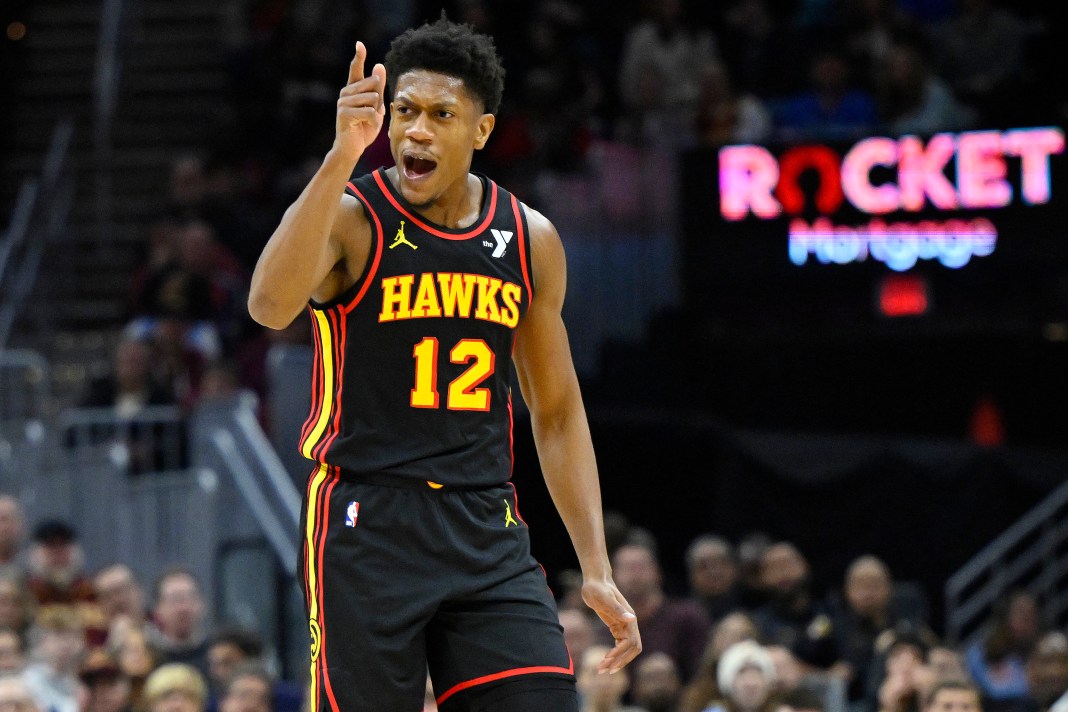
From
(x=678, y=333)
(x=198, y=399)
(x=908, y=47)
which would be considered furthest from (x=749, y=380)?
(x=198, y=399)

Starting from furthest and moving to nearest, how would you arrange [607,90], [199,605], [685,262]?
[607,90]
[685,262]
[199,605]

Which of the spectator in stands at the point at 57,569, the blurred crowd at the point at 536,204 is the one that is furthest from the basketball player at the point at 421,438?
the spectator in stands at the point at 57,569

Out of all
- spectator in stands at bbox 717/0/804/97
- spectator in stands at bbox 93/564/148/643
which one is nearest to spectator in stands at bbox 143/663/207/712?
spectator in stands at bbox 93/564/148/643

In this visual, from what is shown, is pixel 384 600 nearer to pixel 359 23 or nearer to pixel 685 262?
pixel 685 262

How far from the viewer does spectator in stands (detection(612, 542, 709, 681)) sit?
32.7 feet

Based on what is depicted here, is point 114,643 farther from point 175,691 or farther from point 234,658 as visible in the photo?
point 175,691

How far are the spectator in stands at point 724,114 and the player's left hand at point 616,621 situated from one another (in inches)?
332

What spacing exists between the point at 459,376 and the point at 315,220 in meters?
0.57

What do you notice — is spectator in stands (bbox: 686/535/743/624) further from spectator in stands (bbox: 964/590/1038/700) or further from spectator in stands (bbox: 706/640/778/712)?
spectator in stands (bbox: 706/640/778/712)

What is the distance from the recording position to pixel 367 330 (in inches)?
173

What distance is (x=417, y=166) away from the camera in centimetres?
445

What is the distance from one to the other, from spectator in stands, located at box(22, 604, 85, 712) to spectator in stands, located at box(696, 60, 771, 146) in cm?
565

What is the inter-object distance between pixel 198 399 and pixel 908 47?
18.1 ft

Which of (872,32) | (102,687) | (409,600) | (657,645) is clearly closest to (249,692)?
(102,687)
